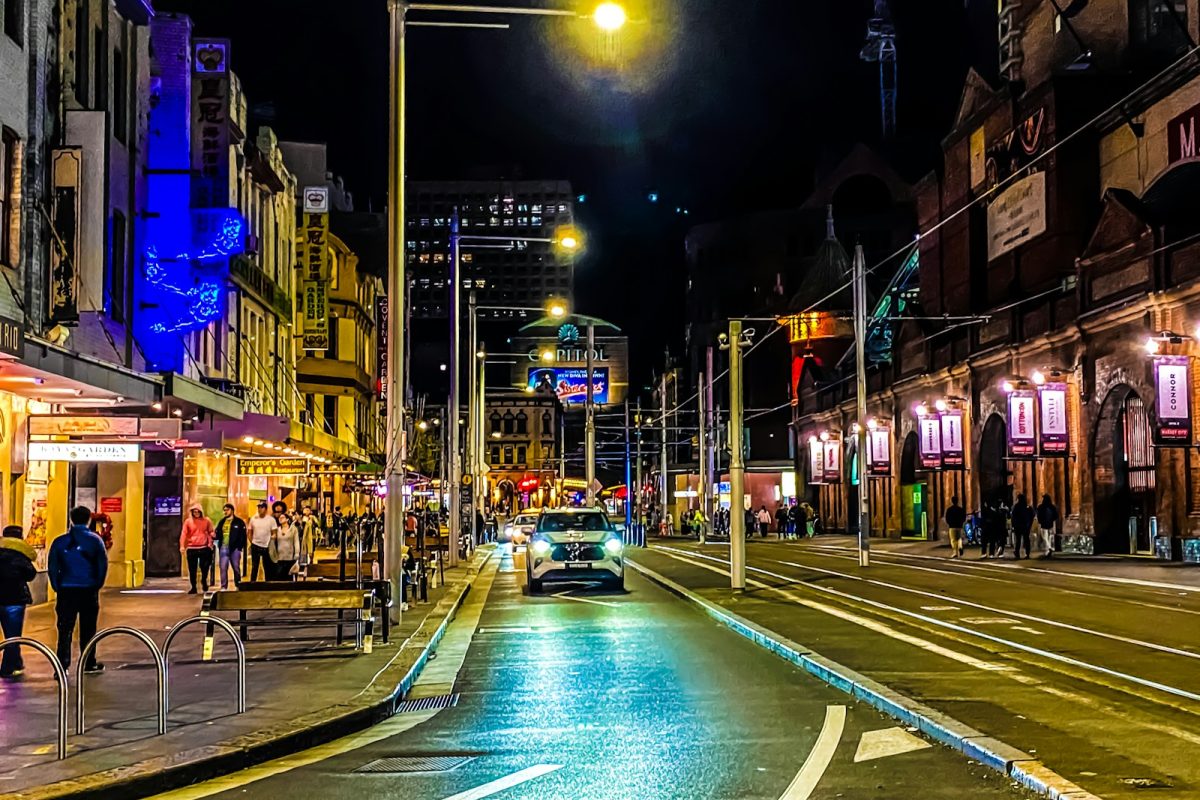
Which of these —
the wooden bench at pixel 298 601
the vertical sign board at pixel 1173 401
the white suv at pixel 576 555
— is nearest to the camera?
the wooden bench at pixel 298 601

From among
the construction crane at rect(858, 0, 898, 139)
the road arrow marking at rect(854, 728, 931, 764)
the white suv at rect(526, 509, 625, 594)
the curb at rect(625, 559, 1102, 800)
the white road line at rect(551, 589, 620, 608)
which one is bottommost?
the white road line at rect(551, 589, 620, 608)

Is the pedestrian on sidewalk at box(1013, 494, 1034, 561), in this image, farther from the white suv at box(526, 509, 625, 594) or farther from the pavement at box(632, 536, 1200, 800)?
the white suv at box(526, 509, 625, 594)

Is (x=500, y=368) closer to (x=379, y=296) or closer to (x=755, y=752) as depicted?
(x=379, y=296)

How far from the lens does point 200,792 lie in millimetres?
9102

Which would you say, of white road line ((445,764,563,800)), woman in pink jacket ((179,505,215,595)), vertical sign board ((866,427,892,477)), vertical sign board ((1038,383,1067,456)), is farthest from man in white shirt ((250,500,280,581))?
vertical sign board ((866,427,892,477))

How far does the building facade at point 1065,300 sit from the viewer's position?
124 ft

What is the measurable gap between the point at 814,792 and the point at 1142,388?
109ft

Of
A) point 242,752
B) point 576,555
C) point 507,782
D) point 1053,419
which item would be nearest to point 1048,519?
point 1053,419

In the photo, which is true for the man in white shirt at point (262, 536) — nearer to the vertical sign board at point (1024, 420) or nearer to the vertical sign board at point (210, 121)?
the vertical sign board at point (210, 121)

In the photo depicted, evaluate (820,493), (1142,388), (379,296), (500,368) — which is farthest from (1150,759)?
(500,368)

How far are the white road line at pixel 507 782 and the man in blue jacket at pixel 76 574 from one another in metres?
6.91

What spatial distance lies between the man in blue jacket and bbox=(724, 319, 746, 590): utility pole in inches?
531

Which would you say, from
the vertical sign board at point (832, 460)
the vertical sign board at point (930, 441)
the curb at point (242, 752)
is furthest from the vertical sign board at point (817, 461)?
the curb at point (242, 752)

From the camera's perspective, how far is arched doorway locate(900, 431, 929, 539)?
61.8 metres
